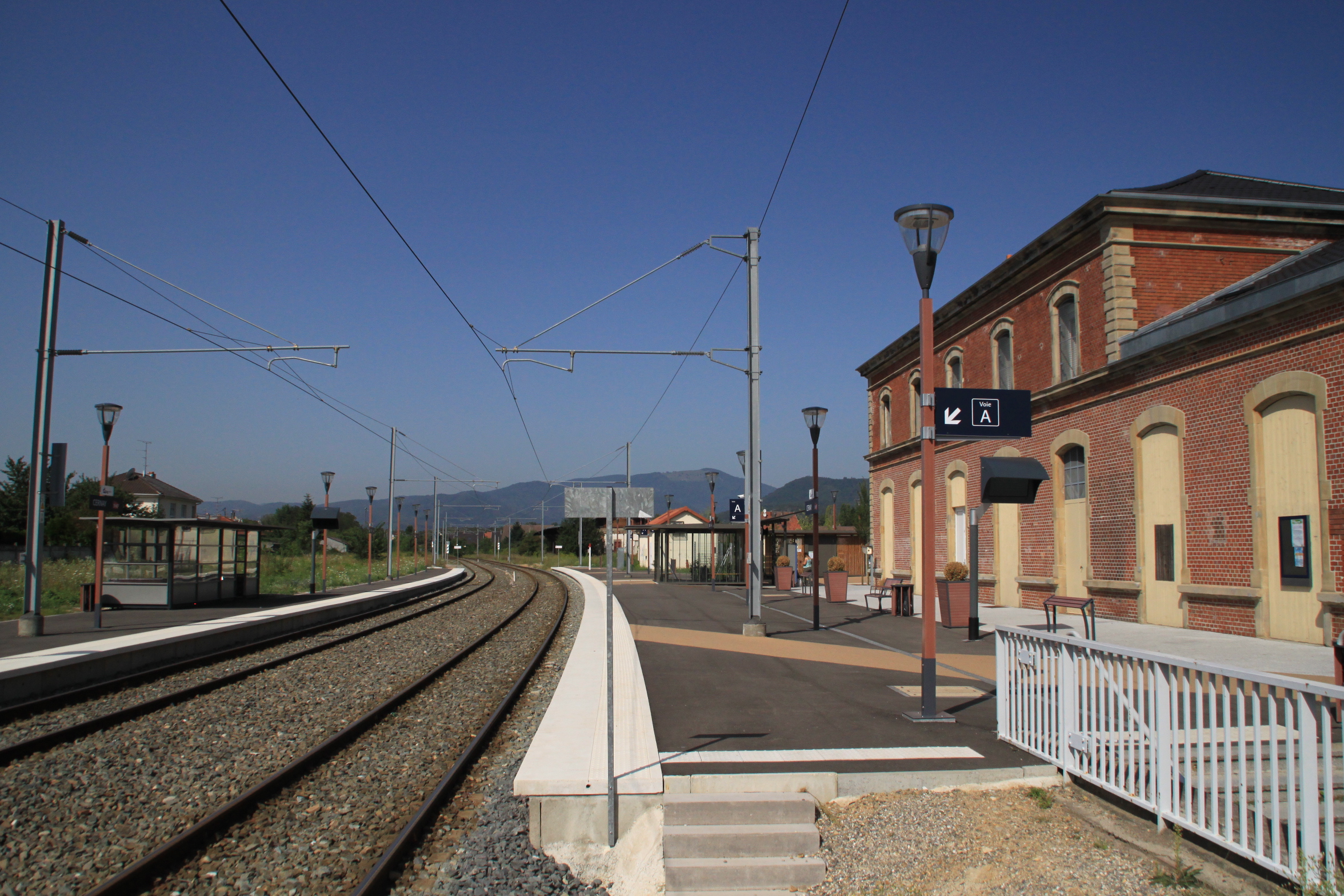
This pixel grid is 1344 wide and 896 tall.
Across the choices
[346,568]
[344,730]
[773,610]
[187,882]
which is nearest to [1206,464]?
[773,610]

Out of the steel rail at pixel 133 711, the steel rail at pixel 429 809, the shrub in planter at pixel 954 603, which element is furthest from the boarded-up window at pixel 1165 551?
the steel rail at pixel 133 711

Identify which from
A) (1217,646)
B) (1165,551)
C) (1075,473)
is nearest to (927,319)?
(1217,646)

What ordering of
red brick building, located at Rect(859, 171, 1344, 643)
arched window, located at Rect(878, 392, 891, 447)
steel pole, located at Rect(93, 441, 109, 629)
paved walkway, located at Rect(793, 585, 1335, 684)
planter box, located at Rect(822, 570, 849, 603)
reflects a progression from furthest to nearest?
1. arched window, located at Rect(878, 392, 891, 447)
2. planter box, located at Rect(822, 570, 849, 603)
3. steel pole, located at Rect(93, 441, 109, 629)
4. red brick building, located at Rect(859, 171, 1344, 643)
5. paved walkway, located at Rect(793, 585, 1335, 684)

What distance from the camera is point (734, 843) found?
5.49 meters

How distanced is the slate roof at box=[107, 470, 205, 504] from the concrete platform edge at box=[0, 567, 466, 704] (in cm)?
7579

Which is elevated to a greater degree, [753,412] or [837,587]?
[753,412]

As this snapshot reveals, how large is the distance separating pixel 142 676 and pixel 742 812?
10.1 m

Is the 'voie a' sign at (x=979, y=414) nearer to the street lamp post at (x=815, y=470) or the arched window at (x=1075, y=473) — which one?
the street lamp post at (x=815, y=470)

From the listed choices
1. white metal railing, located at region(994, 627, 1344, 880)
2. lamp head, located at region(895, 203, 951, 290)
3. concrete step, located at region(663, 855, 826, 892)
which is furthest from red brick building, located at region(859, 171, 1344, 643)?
concrete step, located at region(663, 855, 826, 892)

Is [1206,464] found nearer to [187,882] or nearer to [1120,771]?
[1120,771]

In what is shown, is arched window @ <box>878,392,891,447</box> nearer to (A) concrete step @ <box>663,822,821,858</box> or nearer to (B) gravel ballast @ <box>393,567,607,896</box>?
(B) gravel ballast @ <box>393,567,607,896</box>

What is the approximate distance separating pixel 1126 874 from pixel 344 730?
6.78m

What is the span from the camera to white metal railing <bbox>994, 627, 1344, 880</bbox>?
438 centimetres

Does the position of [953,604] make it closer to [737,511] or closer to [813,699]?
[813,699]
